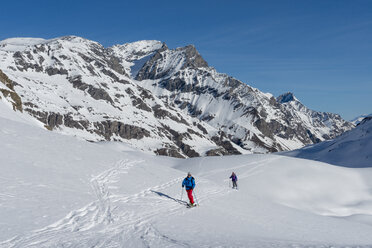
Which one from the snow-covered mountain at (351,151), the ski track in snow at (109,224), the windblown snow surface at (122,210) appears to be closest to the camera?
the ski track in snow at (109,224)

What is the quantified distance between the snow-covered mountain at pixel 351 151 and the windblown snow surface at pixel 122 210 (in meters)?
40.6

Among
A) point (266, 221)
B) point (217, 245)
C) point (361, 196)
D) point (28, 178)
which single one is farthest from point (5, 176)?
point (361, 196)

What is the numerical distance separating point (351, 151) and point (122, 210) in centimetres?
7676

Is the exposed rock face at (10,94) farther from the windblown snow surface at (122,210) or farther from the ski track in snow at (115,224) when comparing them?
the ski track in snow at (115,224)

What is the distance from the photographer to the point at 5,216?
12.2 m

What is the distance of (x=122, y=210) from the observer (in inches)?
610

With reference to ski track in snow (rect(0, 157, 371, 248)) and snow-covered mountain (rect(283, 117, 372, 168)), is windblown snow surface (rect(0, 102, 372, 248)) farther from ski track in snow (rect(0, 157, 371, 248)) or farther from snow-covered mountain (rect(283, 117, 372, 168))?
snow-covered mountain (rect(283, 117, 372, 168))

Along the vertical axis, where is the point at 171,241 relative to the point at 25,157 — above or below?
below

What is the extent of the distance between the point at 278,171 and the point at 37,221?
119 ft

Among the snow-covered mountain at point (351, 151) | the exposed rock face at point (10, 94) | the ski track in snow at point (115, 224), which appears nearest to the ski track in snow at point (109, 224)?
the ski track in snow at point (115, 224)

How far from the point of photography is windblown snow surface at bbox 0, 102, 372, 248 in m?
11.5

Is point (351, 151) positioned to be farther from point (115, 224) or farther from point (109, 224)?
point (109, 224)

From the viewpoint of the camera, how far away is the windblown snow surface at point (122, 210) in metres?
11.5

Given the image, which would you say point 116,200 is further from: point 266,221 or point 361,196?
point 361,196
